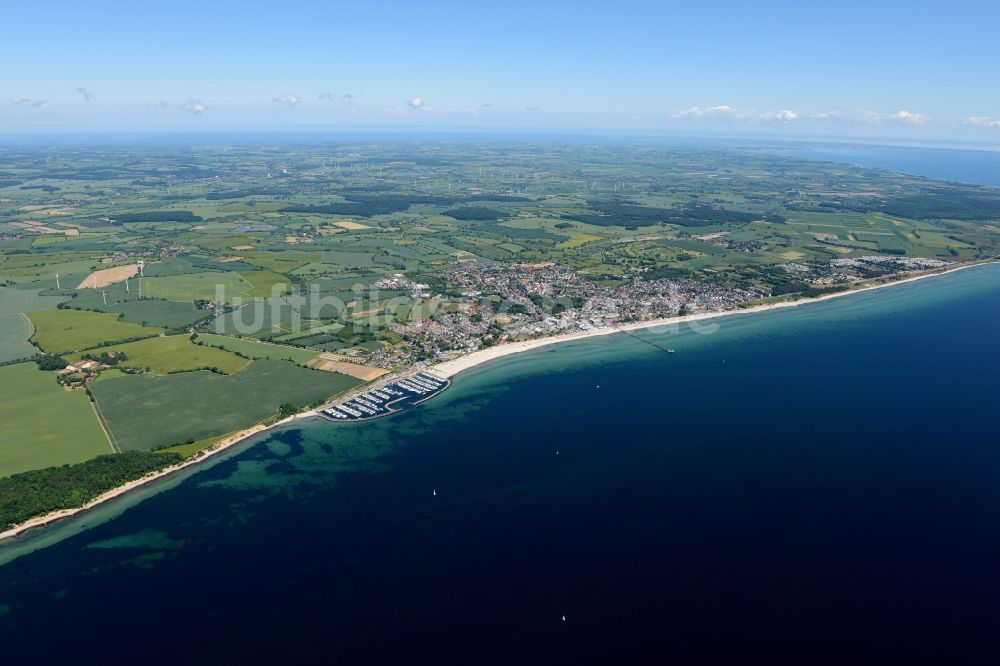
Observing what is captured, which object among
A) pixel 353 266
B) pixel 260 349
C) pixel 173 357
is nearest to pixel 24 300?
pixel 173 357

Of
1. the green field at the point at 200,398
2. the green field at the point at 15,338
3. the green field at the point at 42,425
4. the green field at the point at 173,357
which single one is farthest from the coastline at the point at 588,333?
the green field at the point at 15,338

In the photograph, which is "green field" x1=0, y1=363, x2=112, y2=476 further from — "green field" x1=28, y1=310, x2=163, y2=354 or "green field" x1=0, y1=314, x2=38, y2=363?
"green field" x1=28, y1=310, x2=163, y2=354

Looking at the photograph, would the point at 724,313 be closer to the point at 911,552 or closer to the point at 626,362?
the point at 626,362

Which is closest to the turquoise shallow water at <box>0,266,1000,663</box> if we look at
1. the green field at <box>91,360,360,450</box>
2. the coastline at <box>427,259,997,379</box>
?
the green field at <box>91,360,360,450</box>

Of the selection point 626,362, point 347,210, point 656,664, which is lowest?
point 656,664

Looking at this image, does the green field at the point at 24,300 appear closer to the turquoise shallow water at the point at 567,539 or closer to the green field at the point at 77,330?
the green field at the point at 77,330

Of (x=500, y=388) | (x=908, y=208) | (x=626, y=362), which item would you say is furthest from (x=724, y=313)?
(x=908, y=208)
